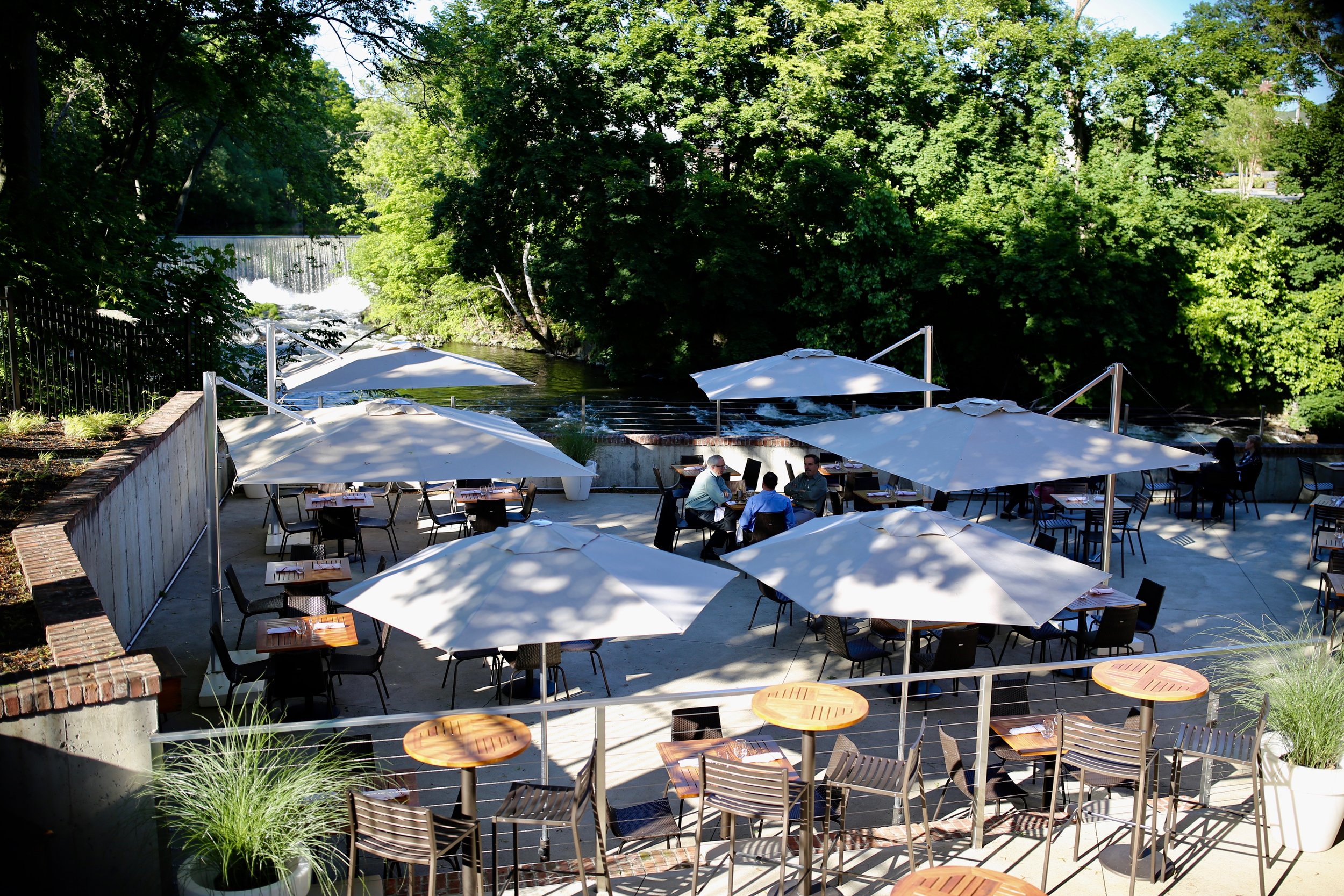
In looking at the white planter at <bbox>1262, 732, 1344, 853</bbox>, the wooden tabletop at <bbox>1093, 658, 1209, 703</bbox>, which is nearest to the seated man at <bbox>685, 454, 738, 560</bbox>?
the wooden tabletop at <bbox>1093, 658, 1209, 703</bbox>

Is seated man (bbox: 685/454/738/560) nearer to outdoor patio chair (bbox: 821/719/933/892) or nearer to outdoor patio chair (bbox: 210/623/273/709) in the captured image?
outdoor patio chair (bbox: 210/623/273/709)

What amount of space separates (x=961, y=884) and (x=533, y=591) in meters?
2.98

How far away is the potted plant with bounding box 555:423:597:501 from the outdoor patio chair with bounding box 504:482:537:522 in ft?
7.96

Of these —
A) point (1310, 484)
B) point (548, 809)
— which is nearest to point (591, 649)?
point (548, 809)

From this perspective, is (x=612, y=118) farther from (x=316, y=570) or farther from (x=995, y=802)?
(x=995, y=802)

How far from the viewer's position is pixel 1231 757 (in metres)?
6.12

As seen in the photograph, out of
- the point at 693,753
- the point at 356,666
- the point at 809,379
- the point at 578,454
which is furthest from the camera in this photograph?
the point at 578,454

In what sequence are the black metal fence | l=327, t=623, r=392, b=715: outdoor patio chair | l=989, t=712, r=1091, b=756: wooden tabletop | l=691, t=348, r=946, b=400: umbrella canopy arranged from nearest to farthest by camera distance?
l=989, t=712, r=1091, b=756: wooden tabletop < l=327, t=623, r=392, b=715: outdoor patio chair < the black metal fence < l=691, t=348, r=946, b=400: umbrella canopy

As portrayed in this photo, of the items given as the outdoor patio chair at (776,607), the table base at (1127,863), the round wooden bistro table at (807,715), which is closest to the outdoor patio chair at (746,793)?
the round wooden bistro table at (807,715)

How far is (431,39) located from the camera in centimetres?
2192

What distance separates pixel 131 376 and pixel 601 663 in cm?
1007

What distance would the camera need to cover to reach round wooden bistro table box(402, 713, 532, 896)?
200 inches

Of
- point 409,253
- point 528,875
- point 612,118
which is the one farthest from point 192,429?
point 409,253

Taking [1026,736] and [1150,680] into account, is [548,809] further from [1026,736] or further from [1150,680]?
[1150,680]
